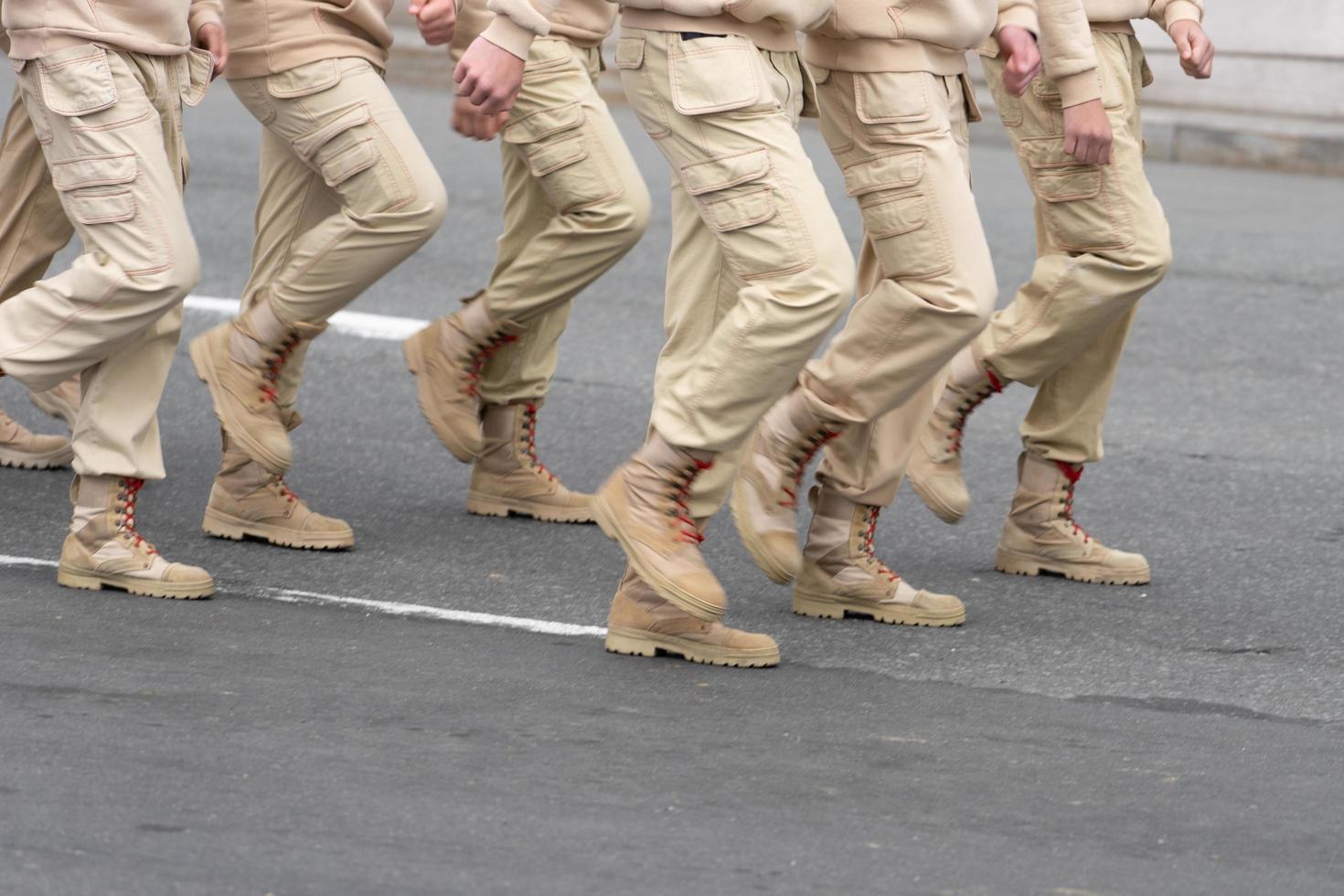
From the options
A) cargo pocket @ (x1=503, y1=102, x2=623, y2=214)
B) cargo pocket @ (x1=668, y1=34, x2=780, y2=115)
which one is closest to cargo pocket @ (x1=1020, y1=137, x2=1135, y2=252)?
cargo pocket @ (x1=503, y1=102, x2=623, y2=214)

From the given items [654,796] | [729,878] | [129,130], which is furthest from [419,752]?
[129,130]

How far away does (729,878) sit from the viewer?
3445mm

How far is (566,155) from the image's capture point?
5.74m

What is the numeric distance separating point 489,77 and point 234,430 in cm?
160

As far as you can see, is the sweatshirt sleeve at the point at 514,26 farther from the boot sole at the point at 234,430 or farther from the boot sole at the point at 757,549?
the boot sole at the point at 234,430

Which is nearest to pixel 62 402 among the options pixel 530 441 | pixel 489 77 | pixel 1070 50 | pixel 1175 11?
pixel 530 441

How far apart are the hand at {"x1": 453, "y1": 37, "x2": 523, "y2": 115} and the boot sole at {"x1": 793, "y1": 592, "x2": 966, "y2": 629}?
4.79 ft

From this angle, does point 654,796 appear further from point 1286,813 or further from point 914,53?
point 914,53

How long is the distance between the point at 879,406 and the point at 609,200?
49.0 inches

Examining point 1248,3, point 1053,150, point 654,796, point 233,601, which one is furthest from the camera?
point 1248,3

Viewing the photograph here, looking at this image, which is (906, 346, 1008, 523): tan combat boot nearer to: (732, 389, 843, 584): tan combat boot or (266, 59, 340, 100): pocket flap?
(732, 389, 843, 584): tan combat boot

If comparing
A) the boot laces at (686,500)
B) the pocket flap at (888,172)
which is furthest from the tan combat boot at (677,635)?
the pocket flap at (888,172)

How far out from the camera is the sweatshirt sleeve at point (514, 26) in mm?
4277

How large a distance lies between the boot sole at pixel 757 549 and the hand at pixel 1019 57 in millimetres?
1072
